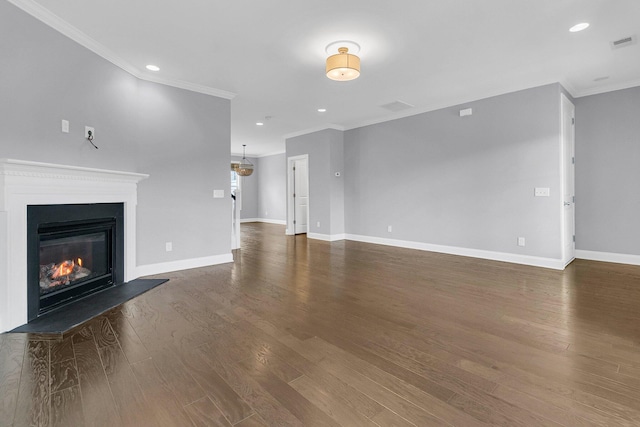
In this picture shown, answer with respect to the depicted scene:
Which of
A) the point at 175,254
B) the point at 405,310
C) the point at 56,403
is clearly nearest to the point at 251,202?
the point at 175,254

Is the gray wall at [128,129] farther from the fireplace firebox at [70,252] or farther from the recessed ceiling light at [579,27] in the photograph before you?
the recessed ceiling light at [579,27]

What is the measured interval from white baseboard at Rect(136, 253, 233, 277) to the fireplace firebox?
388 millimetres

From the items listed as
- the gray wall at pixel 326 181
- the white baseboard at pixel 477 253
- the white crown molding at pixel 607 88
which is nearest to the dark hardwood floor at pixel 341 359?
the white baseboard at pixel 477 253

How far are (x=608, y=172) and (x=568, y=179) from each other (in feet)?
2.06

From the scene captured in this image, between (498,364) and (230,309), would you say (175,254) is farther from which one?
(498,364)

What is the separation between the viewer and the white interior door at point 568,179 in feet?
14.4

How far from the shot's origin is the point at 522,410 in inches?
58.6

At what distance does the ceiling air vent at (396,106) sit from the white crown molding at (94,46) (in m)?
2.64

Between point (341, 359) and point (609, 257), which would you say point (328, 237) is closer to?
point (609, 257)

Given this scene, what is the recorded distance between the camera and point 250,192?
1183cm

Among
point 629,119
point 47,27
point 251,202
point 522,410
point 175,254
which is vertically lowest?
point 522,410

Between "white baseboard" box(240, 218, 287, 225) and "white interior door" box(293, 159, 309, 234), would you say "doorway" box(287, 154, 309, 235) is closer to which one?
"white interior door" box(293, 159, 309, 234)

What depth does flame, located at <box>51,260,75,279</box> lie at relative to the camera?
2949mm

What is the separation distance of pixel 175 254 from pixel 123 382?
9.20 ft
